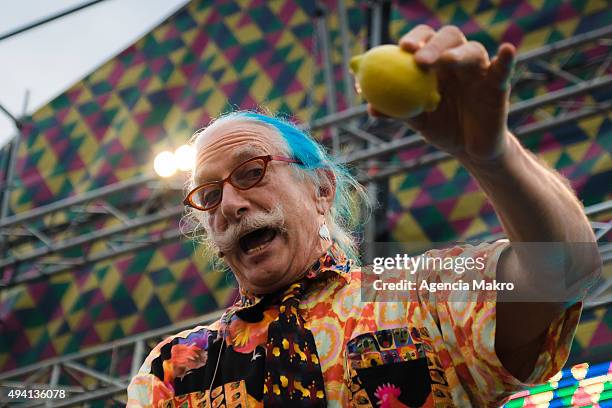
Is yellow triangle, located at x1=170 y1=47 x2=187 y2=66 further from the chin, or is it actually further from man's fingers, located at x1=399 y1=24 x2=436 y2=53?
man's fingers, located at x1=399 y1=24 x2=436 y2=53

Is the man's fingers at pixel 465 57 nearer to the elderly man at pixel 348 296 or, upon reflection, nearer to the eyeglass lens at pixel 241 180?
the elderly man at pixel 348 296

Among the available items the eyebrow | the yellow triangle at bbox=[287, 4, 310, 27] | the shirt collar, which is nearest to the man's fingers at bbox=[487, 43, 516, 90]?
the shirt collar

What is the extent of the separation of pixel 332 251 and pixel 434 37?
65 cm

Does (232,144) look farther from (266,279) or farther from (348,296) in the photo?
(348,296)

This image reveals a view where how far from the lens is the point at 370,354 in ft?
4.10

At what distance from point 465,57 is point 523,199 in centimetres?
22

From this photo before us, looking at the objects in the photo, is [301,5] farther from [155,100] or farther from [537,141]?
[537,141]

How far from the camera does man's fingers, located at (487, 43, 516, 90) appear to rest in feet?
Answer: 3.14

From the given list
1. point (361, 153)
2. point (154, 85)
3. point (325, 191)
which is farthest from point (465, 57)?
point (154, 85)

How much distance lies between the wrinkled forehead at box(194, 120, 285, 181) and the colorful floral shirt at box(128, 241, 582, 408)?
265mm

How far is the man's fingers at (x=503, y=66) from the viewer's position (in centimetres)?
96

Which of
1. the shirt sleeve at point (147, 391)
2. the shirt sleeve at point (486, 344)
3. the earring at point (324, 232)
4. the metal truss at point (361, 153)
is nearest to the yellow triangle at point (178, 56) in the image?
the metal truss at point (361, 153)

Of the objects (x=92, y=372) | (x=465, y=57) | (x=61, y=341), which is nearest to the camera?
(x=465, y=57)

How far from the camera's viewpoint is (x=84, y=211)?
5480mm
